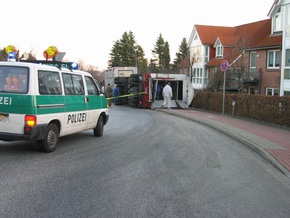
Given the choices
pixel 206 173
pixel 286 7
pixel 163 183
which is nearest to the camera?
pixel 163 183

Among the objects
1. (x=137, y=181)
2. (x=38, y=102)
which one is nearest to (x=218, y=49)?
(x=38, y=102)

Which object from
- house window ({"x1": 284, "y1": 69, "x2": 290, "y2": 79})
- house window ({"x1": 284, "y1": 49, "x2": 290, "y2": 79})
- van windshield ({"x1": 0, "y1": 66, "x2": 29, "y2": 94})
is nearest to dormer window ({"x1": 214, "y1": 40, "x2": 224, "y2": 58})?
house window ({"x1": 284, "y1": 49, "x2": 290, "y2": 79})

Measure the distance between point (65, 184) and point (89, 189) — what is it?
19.1 inches

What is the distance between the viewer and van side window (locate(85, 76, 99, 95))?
10828 millimetres

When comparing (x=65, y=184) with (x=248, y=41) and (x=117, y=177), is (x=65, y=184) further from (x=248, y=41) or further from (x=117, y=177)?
(x=248, y=41)

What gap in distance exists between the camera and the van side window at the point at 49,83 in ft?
27.5

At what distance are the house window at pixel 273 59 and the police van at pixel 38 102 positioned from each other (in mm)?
26898

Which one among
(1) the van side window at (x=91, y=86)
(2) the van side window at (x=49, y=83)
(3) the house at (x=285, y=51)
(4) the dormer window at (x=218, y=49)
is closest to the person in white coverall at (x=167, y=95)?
(3) the house at (x=285, y=51)

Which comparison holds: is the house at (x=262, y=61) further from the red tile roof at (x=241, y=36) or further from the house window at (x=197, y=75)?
the house window at (x=197, y=75)

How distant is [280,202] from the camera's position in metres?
5.77

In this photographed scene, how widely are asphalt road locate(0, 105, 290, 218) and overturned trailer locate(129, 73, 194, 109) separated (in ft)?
49.8

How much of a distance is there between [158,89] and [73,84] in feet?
58.5

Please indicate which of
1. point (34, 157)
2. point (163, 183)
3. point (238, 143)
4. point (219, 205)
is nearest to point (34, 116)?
point (34, 157)

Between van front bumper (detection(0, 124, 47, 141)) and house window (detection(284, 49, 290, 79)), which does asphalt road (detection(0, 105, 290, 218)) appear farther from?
house window (detection(284, 49, 290, 79))
